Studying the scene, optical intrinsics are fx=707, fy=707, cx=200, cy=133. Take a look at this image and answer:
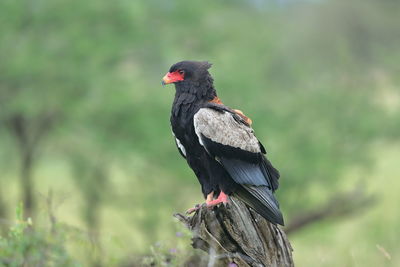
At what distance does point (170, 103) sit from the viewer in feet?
67.2

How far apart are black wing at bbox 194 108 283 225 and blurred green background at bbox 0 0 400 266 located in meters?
11.1

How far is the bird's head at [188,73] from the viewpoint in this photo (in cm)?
595

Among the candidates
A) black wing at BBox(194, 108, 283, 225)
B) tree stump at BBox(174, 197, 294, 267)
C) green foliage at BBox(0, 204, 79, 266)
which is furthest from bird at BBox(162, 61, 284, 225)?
green foliage at BBox(0, 204, 79, 266)

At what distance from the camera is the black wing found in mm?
5305

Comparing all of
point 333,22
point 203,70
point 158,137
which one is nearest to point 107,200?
point 158,137

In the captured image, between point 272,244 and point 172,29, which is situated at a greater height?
point 172,29

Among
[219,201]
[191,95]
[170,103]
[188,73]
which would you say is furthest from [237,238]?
[170,103]

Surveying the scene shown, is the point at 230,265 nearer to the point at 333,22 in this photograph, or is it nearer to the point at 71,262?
the point at 71,262

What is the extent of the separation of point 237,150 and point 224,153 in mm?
127

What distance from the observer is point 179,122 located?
224 inches

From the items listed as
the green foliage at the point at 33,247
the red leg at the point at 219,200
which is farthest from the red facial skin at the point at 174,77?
the green foliage at the point at 33,247

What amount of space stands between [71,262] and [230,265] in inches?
41.3

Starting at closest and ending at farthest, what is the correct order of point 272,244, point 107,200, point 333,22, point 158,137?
point 272,244
point 158,137
point 107,200
point 333,22

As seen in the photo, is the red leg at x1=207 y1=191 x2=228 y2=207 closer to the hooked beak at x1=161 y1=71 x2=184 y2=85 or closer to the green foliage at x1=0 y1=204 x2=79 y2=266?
the green foliage at x1=0 y1=204 x2=79 y2=266
